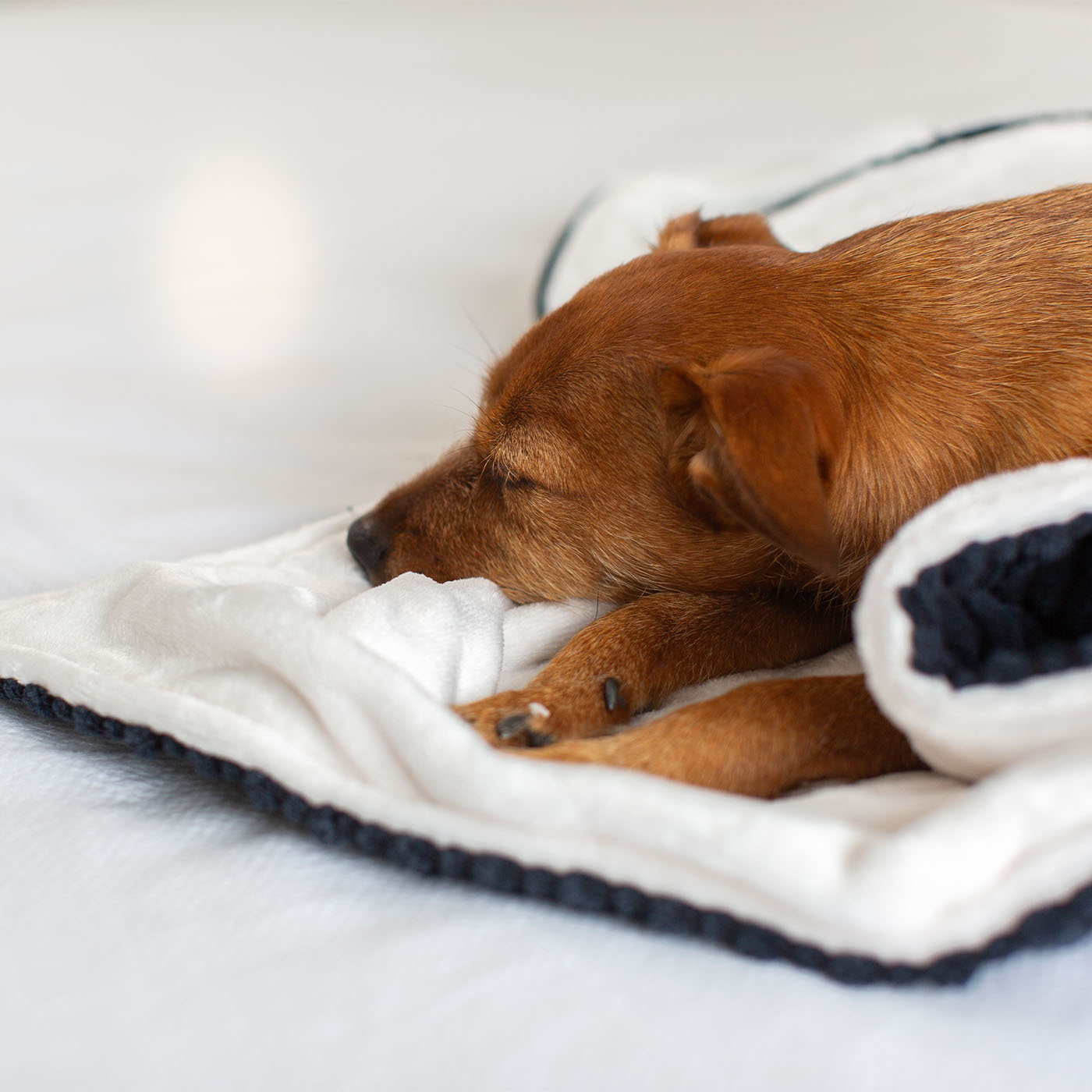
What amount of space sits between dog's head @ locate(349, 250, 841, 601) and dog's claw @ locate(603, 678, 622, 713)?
0.29 meters

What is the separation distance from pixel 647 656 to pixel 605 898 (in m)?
0.58

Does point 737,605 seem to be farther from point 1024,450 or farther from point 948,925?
point 948,925

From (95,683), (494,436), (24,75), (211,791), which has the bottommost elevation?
(211,791)

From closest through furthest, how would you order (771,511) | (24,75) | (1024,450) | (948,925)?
1. (948,925)
2. (771,511)
3. (1024,450)
4. (24,75)

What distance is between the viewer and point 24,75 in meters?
3.91

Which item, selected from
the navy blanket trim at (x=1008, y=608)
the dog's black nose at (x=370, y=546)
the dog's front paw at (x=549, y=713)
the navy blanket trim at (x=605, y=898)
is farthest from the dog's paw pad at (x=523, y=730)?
the dog's black nose at (x=370, y=546)

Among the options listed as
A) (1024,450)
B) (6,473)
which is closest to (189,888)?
(1024,450)

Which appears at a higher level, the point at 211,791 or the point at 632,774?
the point at 632,774

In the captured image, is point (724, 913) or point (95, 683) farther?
point (95, 683)

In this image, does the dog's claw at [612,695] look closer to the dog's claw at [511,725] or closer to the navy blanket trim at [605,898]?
the dog's claw at [511,725]

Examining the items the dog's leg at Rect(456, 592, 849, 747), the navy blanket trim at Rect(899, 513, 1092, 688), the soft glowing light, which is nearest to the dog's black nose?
the dog's leg at Rect(456, 592, 849, 747)

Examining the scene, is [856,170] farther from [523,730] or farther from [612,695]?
[523,730]

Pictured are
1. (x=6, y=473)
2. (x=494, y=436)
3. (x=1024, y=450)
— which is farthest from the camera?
(x=6, y=473)

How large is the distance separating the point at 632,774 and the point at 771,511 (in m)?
0.39
